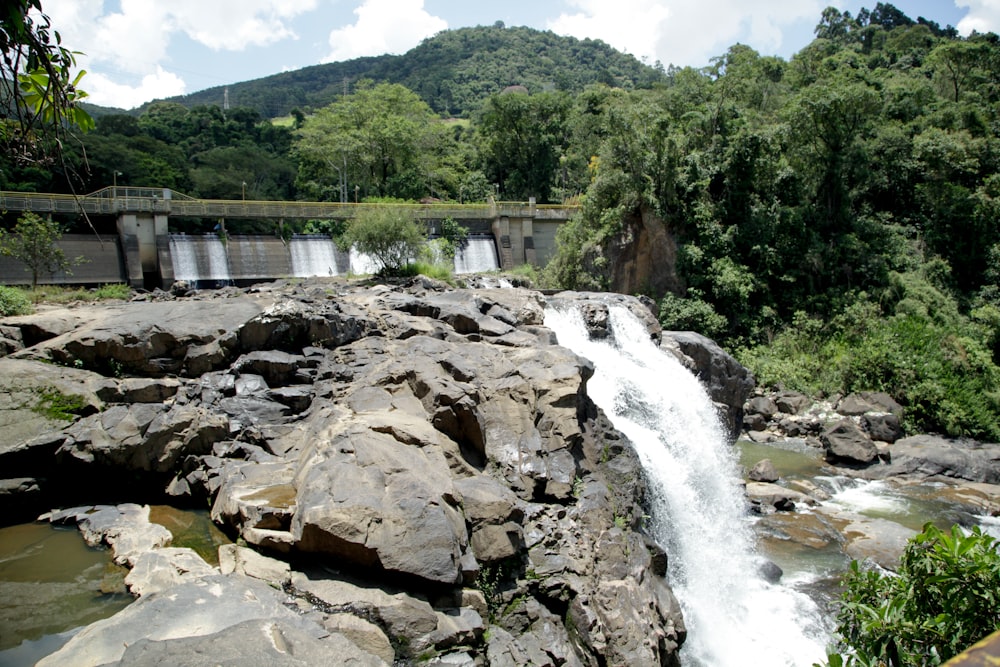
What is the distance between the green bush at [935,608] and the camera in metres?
3.31

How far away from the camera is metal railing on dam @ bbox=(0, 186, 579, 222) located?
22984 millimetres

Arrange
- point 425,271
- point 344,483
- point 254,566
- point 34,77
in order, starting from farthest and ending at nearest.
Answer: point 425,271
point 344,483
point 254,566
point 34,77

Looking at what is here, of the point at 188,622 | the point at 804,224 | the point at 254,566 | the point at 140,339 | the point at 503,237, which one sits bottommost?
the point at 254,566

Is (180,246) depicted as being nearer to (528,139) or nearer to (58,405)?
(58,405)

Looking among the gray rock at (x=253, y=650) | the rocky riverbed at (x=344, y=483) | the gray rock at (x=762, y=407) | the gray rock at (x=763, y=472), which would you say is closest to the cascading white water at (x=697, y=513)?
the rocky riverbed at (x=344, y=483)

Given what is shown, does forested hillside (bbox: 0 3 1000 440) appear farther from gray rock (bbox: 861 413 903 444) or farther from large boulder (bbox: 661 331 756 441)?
large boulder (bbox: 661 331 756 441)

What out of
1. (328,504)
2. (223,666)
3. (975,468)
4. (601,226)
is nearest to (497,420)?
(328,504)

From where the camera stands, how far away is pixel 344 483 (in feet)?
25.1

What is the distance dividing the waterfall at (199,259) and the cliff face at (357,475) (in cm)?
1171

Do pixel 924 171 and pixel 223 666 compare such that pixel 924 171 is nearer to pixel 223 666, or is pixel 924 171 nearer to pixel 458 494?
→ pixel 458 494

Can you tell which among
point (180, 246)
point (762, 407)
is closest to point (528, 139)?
point (180, 246)

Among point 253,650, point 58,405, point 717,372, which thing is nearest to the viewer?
point 253,650

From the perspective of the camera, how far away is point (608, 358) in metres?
15.2

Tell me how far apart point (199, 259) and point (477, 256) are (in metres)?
11.8
